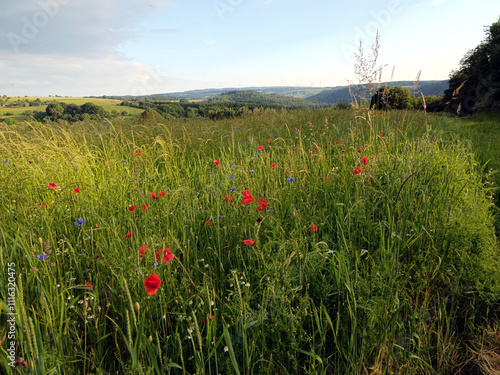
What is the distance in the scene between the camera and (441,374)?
4.23ft

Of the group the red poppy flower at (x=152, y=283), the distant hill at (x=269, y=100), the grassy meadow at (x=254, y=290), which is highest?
the distant hill at (x=269, y=100)

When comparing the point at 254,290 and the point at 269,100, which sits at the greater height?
the point at 269,100

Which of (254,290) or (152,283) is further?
(254,290)

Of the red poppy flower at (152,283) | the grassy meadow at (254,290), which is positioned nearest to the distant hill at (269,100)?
the grassy meadow at (254,290)

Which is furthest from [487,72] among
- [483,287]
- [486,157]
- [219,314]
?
[219,314]

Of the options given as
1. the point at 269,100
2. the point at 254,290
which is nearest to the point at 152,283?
the point at 254,290

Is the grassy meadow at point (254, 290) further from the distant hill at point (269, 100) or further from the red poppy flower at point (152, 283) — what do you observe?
the distant hill at point (269, 100)

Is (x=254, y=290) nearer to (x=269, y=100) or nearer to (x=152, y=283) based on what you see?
(x=152, y=283)

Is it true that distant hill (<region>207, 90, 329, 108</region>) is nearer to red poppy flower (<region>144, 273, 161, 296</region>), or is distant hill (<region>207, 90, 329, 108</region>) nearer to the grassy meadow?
the grassy meadow

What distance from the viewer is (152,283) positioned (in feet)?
3.54

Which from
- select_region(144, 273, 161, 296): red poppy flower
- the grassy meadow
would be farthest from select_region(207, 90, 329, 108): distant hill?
select_region(144, 273, 161, 296): red poppy flower

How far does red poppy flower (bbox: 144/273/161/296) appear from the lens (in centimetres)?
107

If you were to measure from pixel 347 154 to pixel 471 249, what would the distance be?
1.48 meters

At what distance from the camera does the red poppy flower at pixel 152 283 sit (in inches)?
41.9
